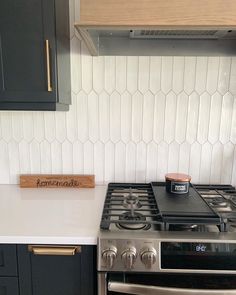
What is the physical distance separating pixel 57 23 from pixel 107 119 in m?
0.54

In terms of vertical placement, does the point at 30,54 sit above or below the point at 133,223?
above

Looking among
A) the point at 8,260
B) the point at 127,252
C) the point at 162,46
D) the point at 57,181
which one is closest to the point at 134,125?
the point at 162,46

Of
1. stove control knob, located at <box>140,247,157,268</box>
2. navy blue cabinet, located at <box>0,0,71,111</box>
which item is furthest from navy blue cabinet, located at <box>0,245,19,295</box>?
navy blue cabinet, located at <box>0,0,71,111</box>

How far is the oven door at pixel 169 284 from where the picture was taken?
0.87 metres

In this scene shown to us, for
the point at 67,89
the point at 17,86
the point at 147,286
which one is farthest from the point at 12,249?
the point at 67,89

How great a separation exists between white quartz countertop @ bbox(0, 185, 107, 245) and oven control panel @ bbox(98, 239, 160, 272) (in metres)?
0.06

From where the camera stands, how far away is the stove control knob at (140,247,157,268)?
86 cm

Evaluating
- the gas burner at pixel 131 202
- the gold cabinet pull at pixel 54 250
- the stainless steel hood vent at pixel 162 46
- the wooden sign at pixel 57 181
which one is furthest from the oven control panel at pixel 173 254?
the stainless steel hood vent at pixel 162 46

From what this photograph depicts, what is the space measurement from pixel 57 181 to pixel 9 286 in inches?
23.3

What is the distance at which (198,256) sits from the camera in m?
0.89

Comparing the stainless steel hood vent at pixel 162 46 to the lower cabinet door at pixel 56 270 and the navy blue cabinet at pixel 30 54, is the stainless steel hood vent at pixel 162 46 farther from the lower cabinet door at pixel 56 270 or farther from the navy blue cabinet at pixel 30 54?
the lower cabinet door at pixel 56 270

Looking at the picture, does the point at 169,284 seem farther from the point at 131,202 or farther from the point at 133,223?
the point at 131,202

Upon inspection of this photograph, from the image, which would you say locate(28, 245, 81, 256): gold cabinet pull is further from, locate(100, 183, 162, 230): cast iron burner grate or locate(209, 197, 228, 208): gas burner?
locate(209, 197, 228, 208): gas burner

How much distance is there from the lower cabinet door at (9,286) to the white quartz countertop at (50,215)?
172 mm
